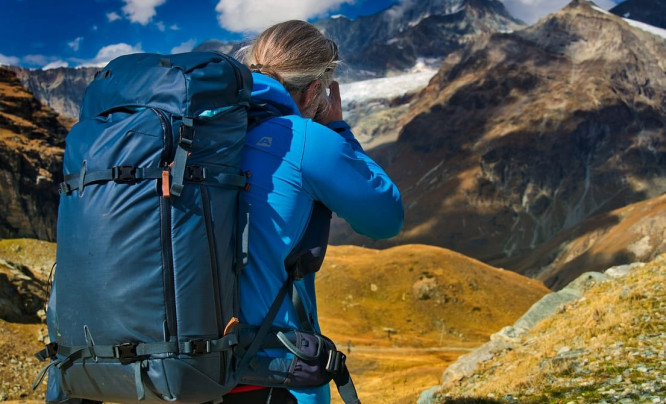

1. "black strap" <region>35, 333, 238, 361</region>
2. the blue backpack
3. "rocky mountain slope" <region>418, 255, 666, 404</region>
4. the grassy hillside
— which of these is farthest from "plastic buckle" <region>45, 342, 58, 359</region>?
the grassy hillside

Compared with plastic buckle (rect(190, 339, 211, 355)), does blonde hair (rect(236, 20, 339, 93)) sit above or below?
above

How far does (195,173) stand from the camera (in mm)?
3076

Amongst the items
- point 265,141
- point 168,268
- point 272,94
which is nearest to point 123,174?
point 168,268

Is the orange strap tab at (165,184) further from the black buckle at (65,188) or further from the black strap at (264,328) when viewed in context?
the black strap at (264,328)

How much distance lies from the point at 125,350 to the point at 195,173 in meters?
0.87

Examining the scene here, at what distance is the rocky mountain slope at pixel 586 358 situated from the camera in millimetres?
7652

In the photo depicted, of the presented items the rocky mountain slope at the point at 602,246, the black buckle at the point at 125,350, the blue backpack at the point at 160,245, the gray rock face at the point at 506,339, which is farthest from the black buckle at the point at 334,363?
the rocky mountain slope at the point at 602,246

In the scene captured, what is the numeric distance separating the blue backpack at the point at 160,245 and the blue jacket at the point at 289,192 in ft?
0.37

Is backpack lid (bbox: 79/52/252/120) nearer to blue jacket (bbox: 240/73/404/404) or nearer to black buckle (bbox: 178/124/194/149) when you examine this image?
black buckle (bbox: 178/124/194/149)

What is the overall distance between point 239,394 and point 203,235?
0.96m

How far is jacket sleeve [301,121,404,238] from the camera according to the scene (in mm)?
3383

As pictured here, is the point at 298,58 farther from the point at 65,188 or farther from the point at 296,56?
the point at 65,188

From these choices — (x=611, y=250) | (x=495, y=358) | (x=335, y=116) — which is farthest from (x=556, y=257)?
(x=335, y=116)

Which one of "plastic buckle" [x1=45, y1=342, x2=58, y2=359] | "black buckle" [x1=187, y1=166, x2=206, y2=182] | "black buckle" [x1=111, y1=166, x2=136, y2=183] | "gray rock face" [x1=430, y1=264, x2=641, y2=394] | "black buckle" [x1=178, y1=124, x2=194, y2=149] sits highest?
"black buckle" [x1=178, y1=124, x2=194, y2=149]
